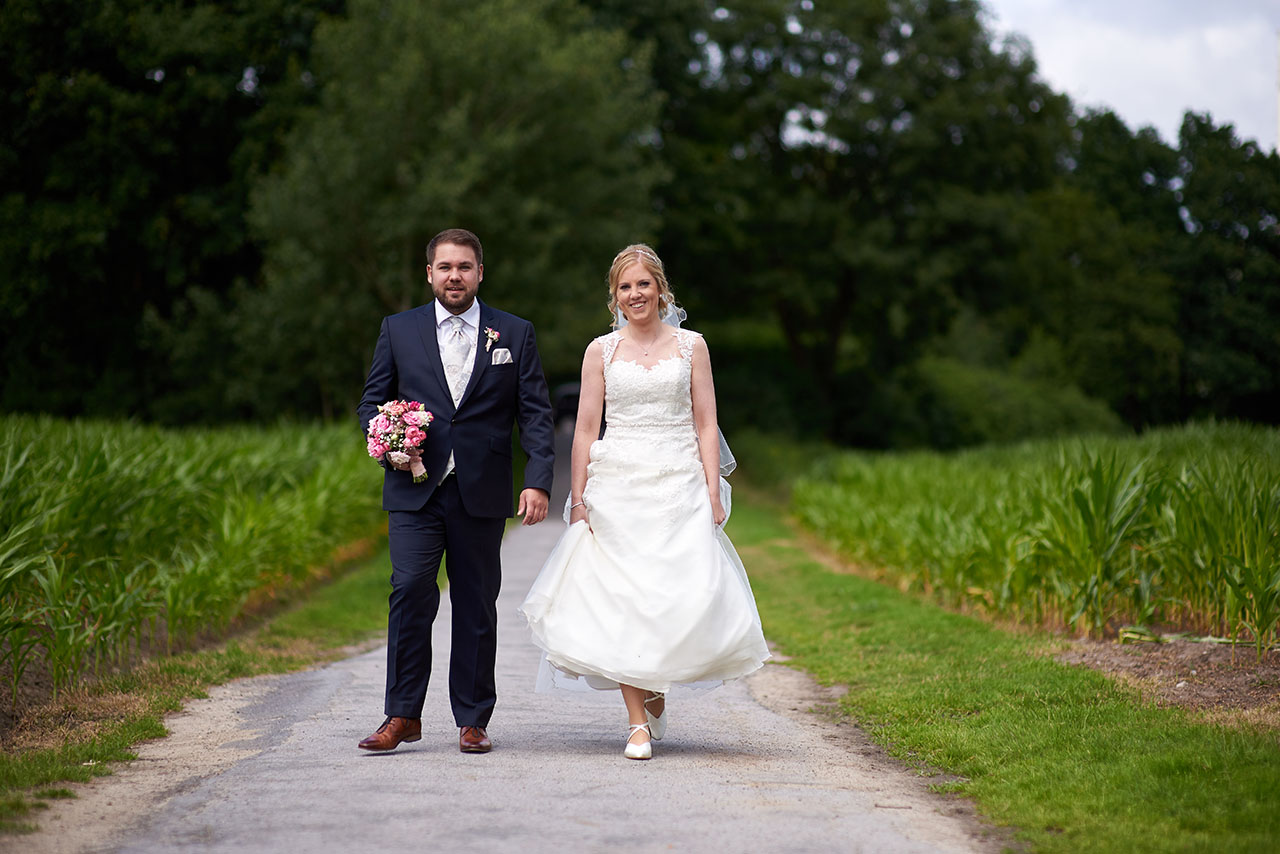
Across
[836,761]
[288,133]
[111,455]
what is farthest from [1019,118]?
[836,761]

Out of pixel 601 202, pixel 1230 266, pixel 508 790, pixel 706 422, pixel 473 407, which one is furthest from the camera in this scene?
pixel 601 202

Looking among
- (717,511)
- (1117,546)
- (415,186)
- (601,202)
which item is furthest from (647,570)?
(601,202)

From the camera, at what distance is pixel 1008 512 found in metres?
11.0

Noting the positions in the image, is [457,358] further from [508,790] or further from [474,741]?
[508,790]

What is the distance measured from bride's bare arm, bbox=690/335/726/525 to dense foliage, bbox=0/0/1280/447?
16.0 m

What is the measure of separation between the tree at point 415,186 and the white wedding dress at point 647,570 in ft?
66.0

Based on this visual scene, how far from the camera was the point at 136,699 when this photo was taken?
6.83m

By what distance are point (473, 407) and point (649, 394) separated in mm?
842

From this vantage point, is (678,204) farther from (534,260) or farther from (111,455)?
(111,455)

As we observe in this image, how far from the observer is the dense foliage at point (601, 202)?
84.8 ft

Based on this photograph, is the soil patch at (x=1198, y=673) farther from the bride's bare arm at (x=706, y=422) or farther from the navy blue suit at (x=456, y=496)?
the navy blue suit at (x=456, y=496)

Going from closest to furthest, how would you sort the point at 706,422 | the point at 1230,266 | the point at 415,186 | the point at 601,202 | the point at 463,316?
1. the point at 463,316
2. the point at 706,422
3. the point at 1230,266
4. the point at 415,186
5. the point at 601,202

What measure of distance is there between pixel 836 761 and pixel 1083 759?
1.10 meters

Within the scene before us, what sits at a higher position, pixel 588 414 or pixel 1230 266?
pixel 1230 266
